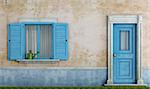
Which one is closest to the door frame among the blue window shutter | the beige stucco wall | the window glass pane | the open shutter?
the beige stucco wall

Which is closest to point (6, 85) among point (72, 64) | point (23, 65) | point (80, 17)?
point (23, 65)

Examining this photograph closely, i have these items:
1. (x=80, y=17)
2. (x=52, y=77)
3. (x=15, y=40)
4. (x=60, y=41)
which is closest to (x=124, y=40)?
(x=80, y=17)

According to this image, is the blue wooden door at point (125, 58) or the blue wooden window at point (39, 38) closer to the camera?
the blue wooden window at point (39, 38)

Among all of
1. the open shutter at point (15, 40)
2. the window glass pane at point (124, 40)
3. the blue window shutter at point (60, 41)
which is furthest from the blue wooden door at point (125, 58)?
the open shutter at point (15, 40)

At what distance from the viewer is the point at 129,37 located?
18391mm

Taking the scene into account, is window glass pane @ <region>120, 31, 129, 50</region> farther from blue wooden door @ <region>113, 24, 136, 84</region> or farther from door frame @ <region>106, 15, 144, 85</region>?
door frame @ <region>106, 15, 144, 85</region>

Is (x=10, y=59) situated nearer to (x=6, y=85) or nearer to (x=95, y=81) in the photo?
(x=6, y=85)

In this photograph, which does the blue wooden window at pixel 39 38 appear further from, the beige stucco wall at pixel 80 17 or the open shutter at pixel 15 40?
the beige stucco wall at pixel 80 17

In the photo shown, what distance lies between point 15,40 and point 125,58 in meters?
4.05

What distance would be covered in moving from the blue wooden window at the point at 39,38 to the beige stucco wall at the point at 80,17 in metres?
0.21

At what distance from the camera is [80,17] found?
18266 millimetres

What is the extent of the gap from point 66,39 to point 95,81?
1851mm

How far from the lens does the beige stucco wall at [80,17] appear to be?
18219mm

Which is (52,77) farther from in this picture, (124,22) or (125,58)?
(124,22)
